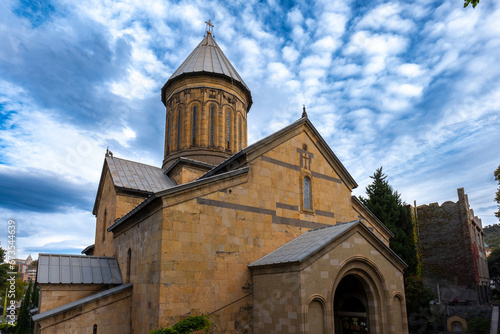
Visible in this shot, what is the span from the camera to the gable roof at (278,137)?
10203mm

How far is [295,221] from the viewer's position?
35.0 ft

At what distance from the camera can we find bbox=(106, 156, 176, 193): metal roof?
45.3 ft

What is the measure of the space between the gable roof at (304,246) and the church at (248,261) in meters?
0.05

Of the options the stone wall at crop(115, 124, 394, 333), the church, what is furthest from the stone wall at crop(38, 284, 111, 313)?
the stone wall at crop(115, 124, 394, 333)

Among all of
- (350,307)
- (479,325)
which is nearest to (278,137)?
(350,307)

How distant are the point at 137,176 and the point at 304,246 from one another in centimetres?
907

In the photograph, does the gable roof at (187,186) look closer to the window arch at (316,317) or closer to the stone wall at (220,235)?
the stone wall at (220,235)

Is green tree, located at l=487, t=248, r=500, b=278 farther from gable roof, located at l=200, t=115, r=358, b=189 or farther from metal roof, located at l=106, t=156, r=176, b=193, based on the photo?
metal roof, located at l=106, t=156, r=176, b=193

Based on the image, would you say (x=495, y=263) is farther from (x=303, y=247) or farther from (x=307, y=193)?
(x=303, y=247)

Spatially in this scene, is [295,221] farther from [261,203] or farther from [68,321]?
[68,321]

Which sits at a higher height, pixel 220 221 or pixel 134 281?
pixel 220 221

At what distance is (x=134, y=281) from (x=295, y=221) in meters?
5.15

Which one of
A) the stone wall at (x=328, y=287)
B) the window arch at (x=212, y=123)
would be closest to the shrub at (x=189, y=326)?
the stone wall at (x=328, y=287)

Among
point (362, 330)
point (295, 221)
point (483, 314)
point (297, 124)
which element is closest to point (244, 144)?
point (297, 124)
